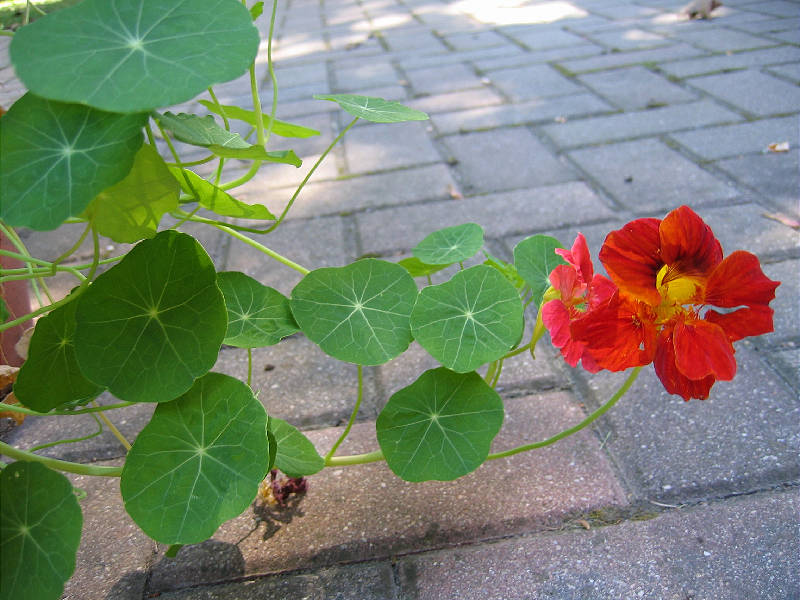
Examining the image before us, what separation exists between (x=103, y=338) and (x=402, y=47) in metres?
3.03

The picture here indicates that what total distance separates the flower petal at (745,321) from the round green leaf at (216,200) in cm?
42

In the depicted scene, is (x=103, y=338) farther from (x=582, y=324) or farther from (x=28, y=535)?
(x=582, y=324)

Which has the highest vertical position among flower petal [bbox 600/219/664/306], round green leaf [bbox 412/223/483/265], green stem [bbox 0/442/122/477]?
flower petal [bbox 600/219/664/306]

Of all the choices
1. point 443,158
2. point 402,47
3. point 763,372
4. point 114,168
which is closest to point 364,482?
point 114,168

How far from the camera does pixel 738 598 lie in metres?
0.65

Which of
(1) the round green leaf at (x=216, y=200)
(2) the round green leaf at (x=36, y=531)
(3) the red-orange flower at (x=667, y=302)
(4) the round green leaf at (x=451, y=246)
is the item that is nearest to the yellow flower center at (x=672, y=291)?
(3) the red-orange flower at (x=667, y=302)

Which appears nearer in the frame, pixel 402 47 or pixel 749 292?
pixel 749 292

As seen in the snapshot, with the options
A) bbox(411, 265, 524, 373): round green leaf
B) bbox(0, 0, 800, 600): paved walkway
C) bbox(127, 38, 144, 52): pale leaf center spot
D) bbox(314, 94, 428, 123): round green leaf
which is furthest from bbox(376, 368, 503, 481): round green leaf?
bbox(127, 38, 144, 52): pale leaf center spot

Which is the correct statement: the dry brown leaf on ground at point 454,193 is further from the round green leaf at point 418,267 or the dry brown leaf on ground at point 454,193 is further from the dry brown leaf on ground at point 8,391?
the dry brown leaf on ground at point 8,391

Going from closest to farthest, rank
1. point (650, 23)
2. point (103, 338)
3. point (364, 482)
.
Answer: point (103, 338) → point (364, 482) → point (650, 23)

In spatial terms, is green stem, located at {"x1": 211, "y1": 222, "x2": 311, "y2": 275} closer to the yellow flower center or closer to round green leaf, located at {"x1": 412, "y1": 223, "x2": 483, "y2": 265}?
round green leaf, located at {"x1": 412, "y1": 223, "x2": 483, "y2": 265}

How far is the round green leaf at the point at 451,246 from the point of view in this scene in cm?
78

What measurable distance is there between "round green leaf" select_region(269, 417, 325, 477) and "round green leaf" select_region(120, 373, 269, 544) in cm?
10

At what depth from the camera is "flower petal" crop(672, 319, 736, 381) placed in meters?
0.51
